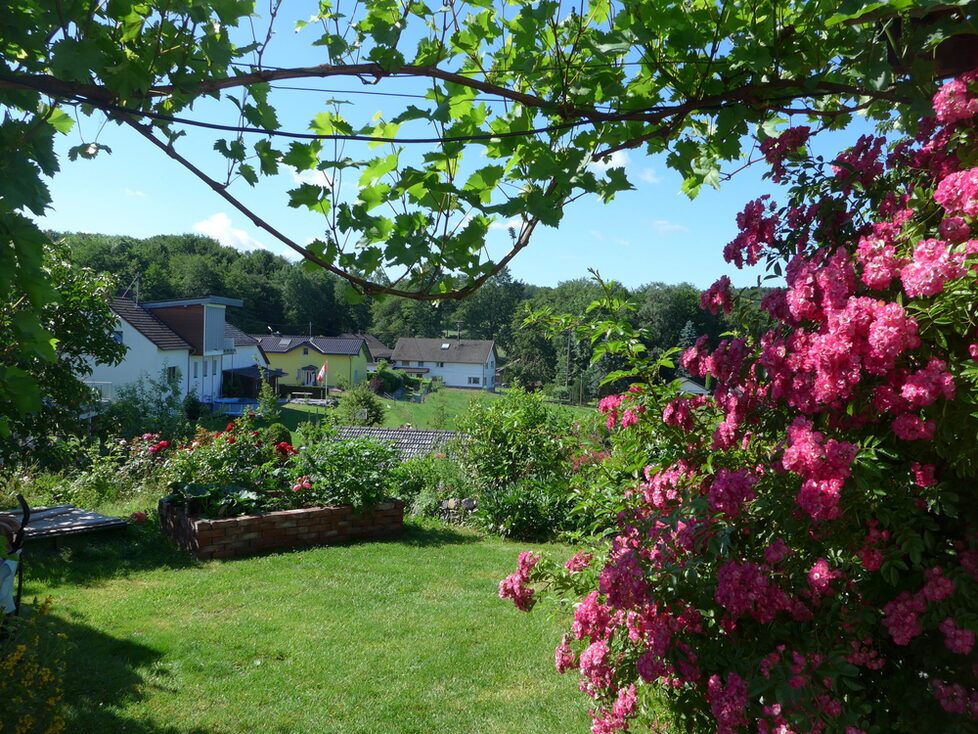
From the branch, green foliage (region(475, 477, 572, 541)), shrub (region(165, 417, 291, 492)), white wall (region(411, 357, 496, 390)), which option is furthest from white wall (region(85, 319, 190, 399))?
white wall (region(411, 357, 496, 390))

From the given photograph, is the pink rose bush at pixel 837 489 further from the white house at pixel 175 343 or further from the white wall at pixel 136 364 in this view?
the white wall at pixel 136 364

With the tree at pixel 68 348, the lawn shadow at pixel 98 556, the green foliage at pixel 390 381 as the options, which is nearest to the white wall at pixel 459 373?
the green foliage at pixel 390 381

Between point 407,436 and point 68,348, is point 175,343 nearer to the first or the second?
point 407,436

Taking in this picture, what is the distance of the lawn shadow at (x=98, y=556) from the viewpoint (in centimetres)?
582

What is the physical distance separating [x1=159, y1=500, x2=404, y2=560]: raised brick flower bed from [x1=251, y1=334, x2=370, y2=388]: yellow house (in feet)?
134

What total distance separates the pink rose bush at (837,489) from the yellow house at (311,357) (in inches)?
1835

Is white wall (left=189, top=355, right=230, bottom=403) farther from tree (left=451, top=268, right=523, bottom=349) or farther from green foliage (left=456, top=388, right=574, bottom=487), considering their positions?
tree (left=451, top=268, right=523, bottom=349)

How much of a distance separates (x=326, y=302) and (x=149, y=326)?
42.5 meters

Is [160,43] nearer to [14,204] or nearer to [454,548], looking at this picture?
[14,204]

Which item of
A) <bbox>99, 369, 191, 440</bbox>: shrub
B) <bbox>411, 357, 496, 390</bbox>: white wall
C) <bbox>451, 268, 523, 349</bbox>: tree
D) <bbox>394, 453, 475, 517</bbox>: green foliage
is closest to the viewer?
<bbox>394, 453, 475, 517</bbox>: green foliage

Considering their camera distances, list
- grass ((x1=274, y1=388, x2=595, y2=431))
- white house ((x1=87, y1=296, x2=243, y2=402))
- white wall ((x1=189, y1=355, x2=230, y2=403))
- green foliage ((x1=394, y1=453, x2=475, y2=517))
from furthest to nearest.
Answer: grass ((x1=274, y1=388, x2=595, y2=431)), white wall ((x1=189, y1=355, x2=230, y2=403)), white house ((x1=87, y1=296, x2=243, y2=402)), green foliage ((x1=394, y1=453, x2=475, y2=517))

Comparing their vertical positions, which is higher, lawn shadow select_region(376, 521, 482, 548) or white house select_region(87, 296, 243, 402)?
white house select_region(87, 296, 243, 402)

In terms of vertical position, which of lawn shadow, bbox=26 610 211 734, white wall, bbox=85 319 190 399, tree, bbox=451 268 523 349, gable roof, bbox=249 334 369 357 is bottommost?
lawn shadow, bbox=26 610 211 734

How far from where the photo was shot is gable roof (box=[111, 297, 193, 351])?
2581cm
